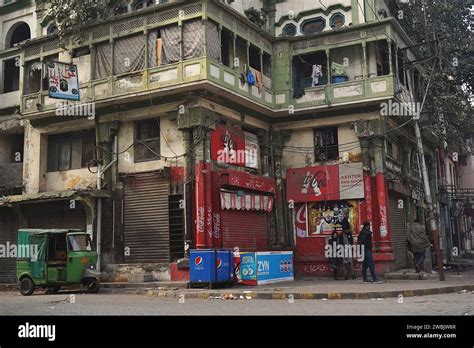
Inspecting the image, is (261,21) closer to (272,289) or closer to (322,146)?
(322,146)

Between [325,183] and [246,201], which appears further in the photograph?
[325,183]

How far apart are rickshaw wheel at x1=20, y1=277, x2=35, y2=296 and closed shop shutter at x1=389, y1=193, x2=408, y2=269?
47.5 ft

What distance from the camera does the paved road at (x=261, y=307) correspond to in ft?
36.9

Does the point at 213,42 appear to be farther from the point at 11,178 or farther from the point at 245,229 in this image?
the point at 11,178

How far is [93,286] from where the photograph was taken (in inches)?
723

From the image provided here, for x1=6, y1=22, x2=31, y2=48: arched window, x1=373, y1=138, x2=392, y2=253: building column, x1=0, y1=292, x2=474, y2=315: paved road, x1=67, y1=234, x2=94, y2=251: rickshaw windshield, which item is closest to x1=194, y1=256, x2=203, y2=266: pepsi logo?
x1=0, y1=292, x2=474, y2=315: paved road

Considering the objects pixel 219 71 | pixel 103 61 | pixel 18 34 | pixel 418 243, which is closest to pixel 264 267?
pixel 418 243

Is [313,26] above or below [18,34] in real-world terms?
below

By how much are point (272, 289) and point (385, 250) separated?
23.0 feet

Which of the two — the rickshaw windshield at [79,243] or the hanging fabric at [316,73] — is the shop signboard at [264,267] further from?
the hanging fabric at [316,73]

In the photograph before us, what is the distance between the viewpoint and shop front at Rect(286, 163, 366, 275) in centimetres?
2264

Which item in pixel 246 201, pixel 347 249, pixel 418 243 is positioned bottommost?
pixel 347 249

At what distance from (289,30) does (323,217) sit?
8.87 m

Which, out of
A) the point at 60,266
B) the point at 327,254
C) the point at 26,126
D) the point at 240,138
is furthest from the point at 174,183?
the point at 26,126
